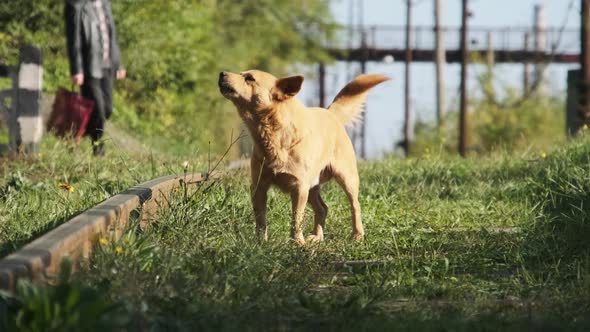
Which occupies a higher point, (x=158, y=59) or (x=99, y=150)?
(x=158, y=59)

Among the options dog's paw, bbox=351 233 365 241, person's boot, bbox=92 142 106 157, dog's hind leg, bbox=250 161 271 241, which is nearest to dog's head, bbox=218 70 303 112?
dog's hind leg, bbox=250 161 271 241

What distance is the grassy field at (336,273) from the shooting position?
3822 mm

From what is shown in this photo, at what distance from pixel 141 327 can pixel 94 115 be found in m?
8.28

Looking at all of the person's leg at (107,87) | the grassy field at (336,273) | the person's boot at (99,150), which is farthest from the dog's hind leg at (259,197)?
the person's leg at (107,87)

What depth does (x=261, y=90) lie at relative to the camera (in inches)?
239

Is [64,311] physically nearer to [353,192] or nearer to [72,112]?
[353,192]

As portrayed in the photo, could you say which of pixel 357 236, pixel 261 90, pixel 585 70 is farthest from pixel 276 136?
pixel 585 70

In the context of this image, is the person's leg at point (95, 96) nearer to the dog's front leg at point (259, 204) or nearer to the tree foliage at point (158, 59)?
the tree foliage at point (158, 59)

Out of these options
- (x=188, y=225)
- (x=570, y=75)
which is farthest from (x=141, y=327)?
(x=570, y=75)

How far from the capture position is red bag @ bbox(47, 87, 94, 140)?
11430mm

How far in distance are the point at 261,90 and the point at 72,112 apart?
606 cm

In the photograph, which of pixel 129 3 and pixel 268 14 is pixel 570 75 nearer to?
pixel 129 3

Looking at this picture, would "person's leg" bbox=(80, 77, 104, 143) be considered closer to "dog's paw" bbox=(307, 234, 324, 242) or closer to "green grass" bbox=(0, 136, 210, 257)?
"green grass" bbox=(0, 136, 210, 257)

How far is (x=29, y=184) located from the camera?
25.1 feet
